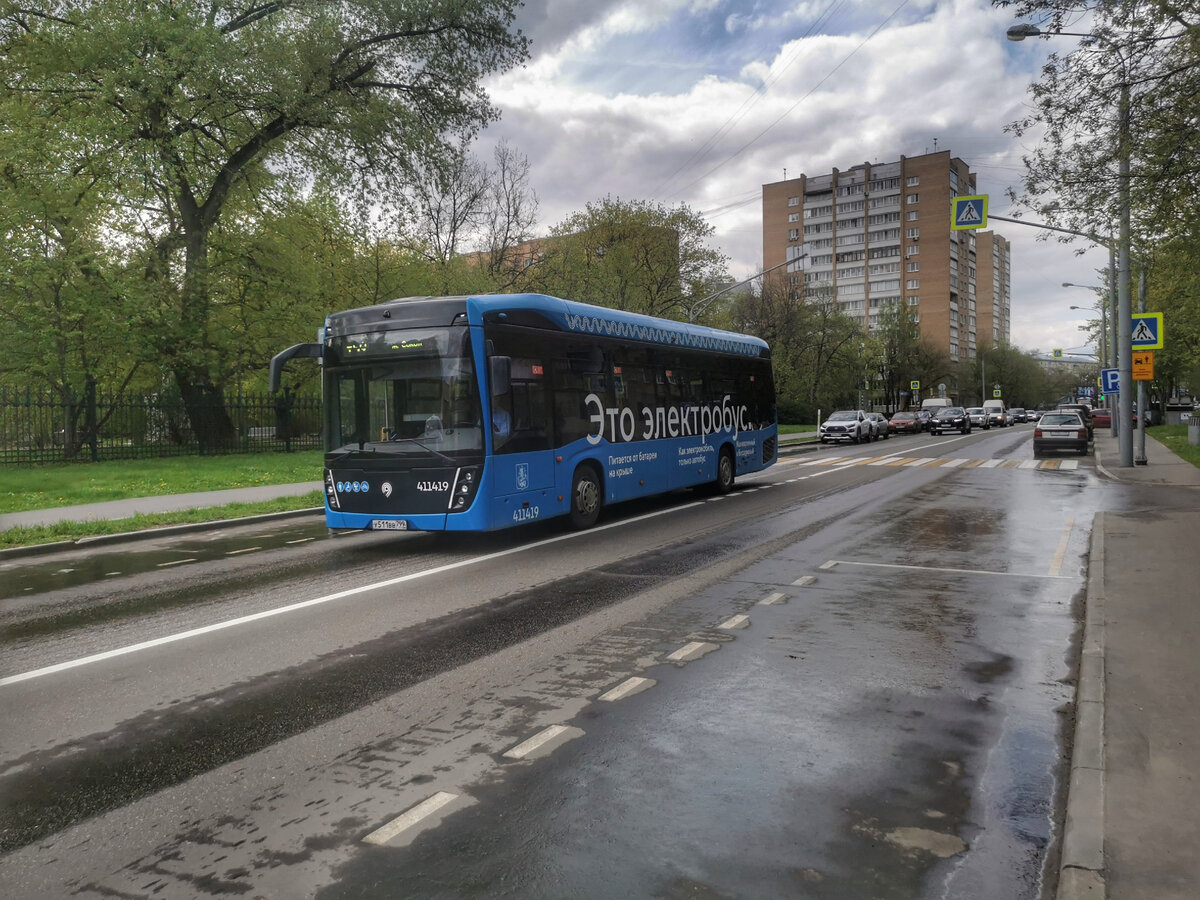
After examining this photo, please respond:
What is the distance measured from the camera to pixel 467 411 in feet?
34.3

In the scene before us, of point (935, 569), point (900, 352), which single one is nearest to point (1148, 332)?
point (935, 569)

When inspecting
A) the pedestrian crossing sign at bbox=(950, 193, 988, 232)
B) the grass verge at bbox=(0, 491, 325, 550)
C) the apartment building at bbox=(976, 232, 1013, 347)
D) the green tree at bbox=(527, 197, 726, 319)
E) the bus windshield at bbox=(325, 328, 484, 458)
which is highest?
the apartment building at bbox=(976, 232, 1013, 347)

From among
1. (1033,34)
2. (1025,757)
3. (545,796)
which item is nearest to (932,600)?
(1025,757)

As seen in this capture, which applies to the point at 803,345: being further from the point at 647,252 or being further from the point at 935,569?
the point at 935,569

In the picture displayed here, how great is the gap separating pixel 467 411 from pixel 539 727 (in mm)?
6126

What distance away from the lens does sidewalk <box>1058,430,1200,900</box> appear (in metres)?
3.18

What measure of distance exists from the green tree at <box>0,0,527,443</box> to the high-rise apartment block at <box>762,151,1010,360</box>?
92924 mm

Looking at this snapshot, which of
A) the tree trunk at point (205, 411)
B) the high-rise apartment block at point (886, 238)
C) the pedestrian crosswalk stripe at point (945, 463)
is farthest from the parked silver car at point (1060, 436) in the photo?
the high-rise apartment block at point (886, 238)

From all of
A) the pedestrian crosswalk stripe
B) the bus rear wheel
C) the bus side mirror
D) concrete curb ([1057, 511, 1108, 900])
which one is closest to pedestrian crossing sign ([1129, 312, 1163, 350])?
the pedestrian crosswalk stripe

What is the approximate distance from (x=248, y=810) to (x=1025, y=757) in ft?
12.1

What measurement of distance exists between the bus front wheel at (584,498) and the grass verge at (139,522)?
564cm

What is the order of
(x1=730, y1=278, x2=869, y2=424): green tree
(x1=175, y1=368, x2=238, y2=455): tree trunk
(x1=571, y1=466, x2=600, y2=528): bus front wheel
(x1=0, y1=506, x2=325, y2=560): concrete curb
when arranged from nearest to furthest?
(x1=0, y1=506, x2=325, y2=560): concrete curb < (x1=571, y1=466, x2=600, y2=528): bus front wheel < (x1=175, y1=368, x2=238, y2=455): tree trunk < (x1=730, y1=278, x2=869, y2=424): green tree

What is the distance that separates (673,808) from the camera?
12.5 feet

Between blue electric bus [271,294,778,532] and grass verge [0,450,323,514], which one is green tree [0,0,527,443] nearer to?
grass verge [0,450,323,514]
